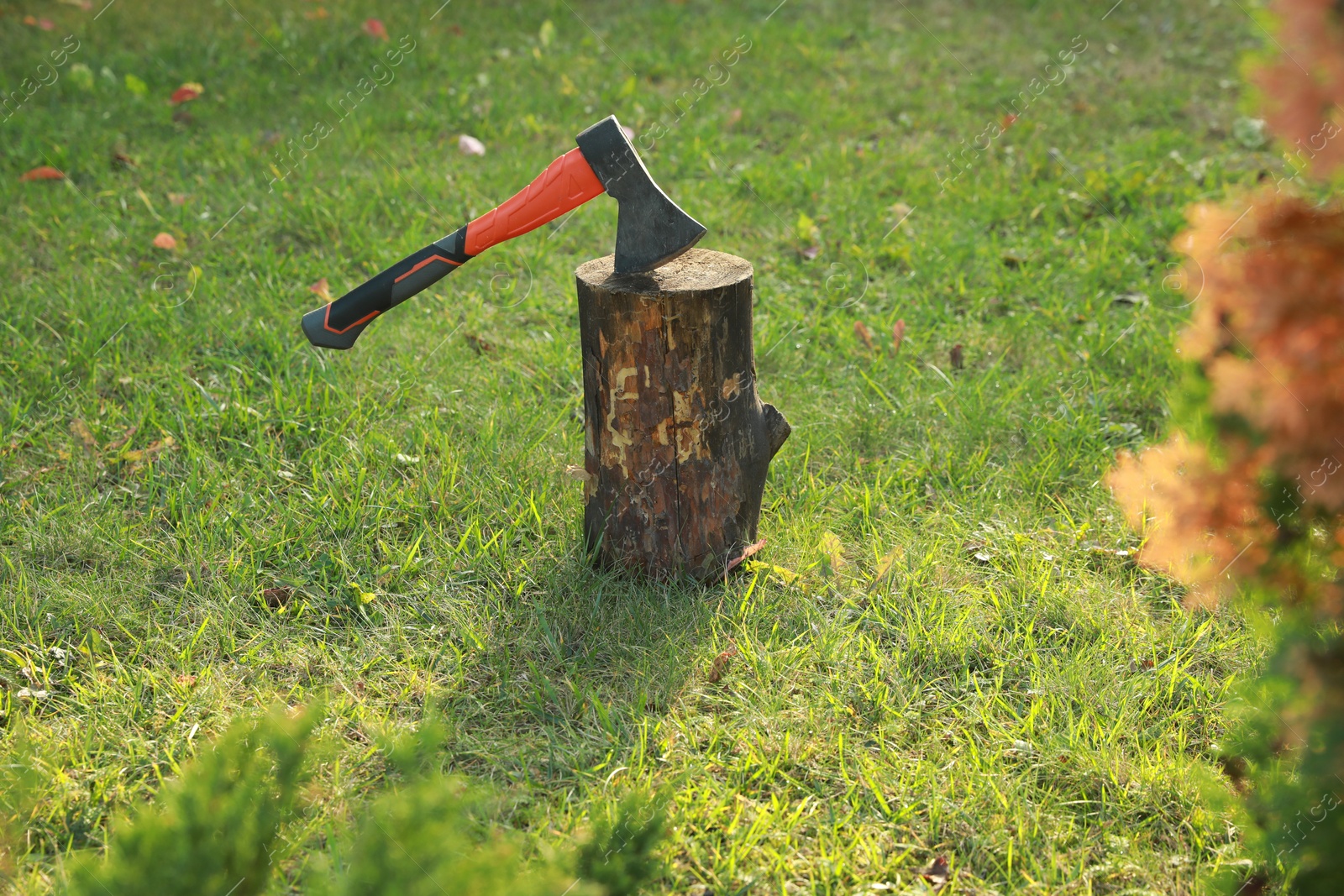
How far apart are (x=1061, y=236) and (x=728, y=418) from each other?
113 inches

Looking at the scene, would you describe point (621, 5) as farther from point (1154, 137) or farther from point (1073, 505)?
point (1073, 505)

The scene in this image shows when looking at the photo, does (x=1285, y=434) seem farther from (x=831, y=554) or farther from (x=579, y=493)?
(x=579, y=493)

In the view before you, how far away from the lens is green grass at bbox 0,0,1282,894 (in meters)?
1.95

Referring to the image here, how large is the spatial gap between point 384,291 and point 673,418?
2.69 ft

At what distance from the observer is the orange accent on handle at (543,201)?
7.47 feet

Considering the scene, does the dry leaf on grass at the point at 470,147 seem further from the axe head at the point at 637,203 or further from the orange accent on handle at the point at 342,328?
the axe head at the point at 637,203

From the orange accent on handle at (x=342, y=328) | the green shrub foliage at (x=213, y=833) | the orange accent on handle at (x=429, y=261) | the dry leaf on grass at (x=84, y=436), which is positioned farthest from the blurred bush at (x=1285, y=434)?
the dry leaf on grass at (x=84, y=436)

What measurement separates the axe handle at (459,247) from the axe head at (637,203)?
4 centimetres

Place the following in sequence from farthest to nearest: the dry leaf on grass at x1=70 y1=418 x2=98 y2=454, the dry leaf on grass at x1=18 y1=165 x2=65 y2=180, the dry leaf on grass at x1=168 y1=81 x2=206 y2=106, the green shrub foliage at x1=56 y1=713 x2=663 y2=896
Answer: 1. the dry leaf on grass at x1=168 y1=81 x2=206 y2=106
2. the dry leaf on grass at x1=18 y1=165 x2=65 y2=180
3. the dry leaf on grass at x1=70 y1=418 x2=98 y2=454
4. the green shrub foliage at x1=56 y1=713 x2=663 y2=896

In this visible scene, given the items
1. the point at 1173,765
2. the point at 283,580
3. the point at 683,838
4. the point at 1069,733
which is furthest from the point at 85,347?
the point at 1173,765

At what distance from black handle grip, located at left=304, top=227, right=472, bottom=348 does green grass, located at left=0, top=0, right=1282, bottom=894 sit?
546 millimetres

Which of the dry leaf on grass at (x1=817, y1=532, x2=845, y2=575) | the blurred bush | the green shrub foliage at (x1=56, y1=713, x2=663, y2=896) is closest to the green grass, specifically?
the dry leaf on grass at (x1=817, y1=532, x2=845, y2=575)

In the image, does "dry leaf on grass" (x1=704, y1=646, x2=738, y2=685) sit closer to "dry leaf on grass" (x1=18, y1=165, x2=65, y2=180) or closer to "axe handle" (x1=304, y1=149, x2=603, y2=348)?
"axe handle" (x1=304, y1=149, x2=603, y2=348)

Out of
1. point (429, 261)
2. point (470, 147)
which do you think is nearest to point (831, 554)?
point (429, 261)
